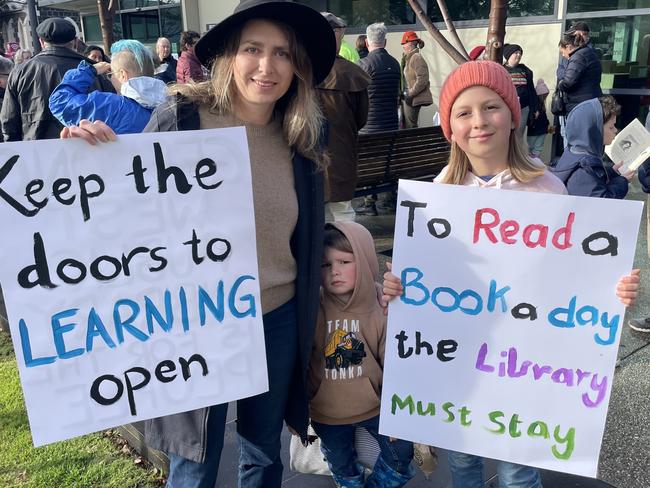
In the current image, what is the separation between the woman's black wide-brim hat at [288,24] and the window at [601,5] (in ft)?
25.6

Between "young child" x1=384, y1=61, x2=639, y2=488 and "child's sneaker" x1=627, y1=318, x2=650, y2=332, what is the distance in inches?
88.2

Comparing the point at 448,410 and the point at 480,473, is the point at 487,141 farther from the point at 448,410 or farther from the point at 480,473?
the point at 480,473

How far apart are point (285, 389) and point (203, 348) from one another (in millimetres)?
339

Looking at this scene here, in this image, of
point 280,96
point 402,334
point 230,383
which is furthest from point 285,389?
point 280,96

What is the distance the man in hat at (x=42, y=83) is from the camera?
14.4 ft

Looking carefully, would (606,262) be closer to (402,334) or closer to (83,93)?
(402,334)

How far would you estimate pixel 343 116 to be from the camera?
14.4 feet

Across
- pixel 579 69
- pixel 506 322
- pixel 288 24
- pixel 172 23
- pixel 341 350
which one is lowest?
pixel 341 350

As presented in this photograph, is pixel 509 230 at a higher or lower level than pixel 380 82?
lower

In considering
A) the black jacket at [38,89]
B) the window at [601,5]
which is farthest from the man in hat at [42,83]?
the window at [601,5]

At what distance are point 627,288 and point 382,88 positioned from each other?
4825 mm

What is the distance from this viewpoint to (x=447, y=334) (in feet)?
5.97

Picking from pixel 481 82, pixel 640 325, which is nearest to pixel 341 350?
pixel 481 82

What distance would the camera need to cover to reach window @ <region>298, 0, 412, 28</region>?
10.5 m
